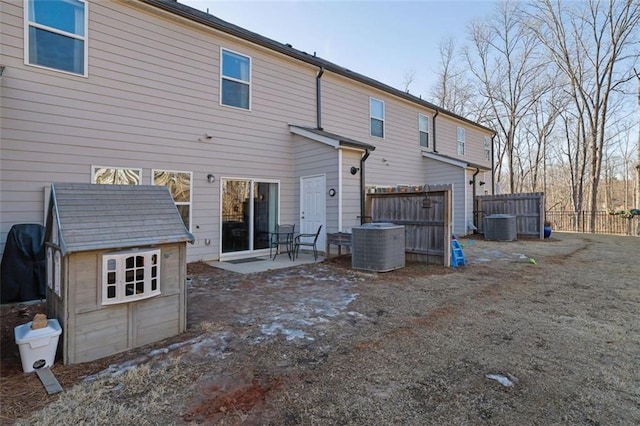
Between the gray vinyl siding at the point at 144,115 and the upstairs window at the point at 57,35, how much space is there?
0.39 ft

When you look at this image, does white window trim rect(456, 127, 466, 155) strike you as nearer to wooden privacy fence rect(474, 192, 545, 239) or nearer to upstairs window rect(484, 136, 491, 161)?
upstairs window rect(484, 136, 491, 161)

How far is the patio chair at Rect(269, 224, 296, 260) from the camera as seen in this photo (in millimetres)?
8000

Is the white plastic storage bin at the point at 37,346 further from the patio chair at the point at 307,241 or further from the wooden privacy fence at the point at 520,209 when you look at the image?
the wooden privacy fence at the point at 520,209

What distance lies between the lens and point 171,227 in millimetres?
3396

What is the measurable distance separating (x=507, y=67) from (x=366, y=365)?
24.1 metres

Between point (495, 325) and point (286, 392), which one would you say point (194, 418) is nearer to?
point (286, 392)

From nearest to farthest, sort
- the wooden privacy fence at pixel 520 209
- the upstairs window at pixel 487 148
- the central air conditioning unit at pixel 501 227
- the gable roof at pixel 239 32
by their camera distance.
A: the gable roof at pixel 239 32 → the central air conditioning unit at pixel 501 227 → the wooden privacy fence at pixel 520 209 → the upstairs window at pixel 487 148

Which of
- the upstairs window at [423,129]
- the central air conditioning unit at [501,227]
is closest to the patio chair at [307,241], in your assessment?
the central air conditioning unit at [501,227]

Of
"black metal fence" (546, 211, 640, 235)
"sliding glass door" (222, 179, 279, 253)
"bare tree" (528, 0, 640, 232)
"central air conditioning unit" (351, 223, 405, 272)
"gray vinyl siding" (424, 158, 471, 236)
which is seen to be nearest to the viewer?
"central air conditioning unit" (351, 223, 405, 272)

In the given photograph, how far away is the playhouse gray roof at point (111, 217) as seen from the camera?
287 centimetres

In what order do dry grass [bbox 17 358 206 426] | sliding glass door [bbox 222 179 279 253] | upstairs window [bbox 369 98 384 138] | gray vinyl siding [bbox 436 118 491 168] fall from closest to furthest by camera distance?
dry grass [bbox 17 358 206 426]
sliding glass door [bbox 222 179 279 253]
upstairs window [bbox 369 98 384 138]
gray vinyl siding [bbox 436 118 491 168]

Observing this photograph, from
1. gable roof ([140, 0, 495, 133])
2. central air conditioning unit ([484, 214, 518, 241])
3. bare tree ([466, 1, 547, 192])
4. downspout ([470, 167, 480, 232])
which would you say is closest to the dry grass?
gable roof ([140, 0, 495, 133])

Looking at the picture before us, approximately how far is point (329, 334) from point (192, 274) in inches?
148

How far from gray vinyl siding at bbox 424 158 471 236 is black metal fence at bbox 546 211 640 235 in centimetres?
765
